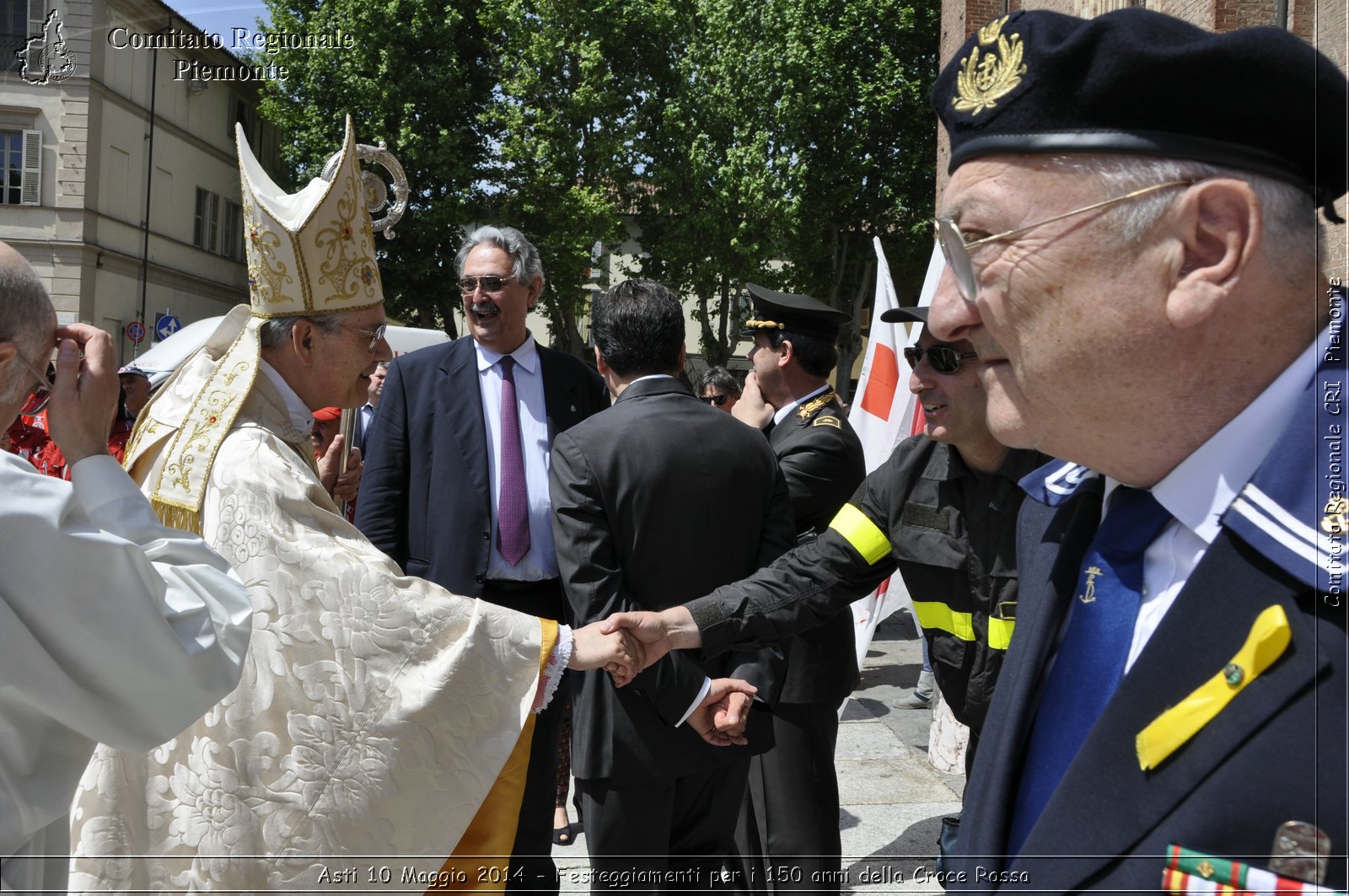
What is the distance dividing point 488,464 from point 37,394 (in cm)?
230

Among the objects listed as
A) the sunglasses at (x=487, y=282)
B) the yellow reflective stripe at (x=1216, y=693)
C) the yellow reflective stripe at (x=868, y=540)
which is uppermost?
the sunglasses at (x=487, y=282)

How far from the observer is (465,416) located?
4.20 meters

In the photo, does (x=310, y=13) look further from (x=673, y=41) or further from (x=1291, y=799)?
(x=1291, y=799)

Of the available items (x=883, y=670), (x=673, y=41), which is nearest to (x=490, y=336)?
(x=883, y=670)

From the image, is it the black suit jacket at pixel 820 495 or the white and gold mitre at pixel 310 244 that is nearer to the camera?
the white and gold mitre at pixel 310 244

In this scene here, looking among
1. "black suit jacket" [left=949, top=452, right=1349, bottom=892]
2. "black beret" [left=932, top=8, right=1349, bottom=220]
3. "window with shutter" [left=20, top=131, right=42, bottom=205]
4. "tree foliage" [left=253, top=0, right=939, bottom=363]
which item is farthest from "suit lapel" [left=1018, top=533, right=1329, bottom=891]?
"window with shutter" [left=20, top=131, right=42, bottom=205]

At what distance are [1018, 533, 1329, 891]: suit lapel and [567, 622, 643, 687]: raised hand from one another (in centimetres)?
161

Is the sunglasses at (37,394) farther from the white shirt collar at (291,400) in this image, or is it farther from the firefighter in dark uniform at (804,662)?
the firefighter in dark uniform at (804,662)

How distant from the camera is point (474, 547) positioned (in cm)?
400

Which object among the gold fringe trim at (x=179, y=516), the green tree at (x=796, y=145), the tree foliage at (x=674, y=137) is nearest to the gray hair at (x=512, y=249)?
A: the gold fringe trim at (x=179, y=516)

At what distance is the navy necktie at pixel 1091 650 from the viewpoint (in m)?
1.32

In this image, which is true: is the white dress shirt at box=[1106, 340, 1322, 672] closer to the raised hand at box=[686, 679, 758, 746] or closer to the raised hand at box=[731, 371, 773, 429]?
the raised hand at box=[686, 679, 758, 746]

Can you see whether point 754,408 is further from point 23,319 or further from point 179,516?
point 23,319

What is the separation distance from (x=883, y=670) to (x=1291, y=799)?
24.7ft
